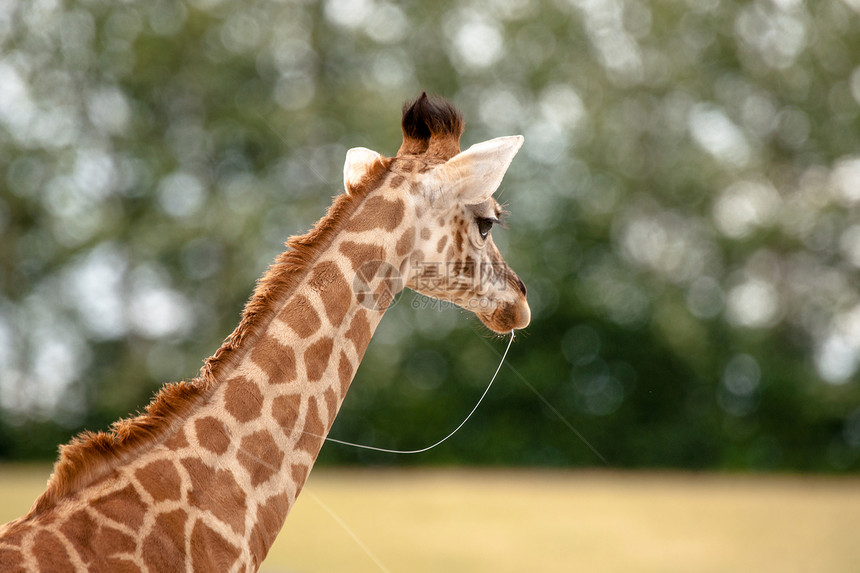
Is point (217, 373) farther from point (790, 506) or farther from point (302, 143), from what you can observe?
point (302, 143)

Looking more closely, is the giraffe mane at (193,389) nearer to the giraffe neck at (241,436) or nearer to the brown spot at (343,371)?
the giraffe neck at (241,436)

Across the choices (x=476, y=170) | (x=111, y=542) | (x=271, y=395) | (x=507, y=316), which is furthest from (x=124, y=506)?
(x=507, y=316)

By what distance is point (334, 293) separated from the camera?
2830 mm

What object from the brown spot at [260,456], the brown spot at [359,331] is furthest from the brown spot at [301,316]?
the brown spot at [260,456]

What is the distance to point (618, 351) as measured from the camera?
13492mm

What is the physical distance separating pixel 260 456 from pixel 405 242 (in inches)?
39.0

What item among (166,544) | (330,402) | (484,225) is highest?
(484,225)

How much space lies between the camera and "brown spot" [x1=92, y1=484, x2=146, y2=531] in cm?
239

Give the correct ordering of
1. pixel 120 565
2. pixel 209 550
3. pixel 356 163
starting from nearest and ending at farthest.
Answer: pixel 120 565 < pixel 209 550 < pixel 356 163

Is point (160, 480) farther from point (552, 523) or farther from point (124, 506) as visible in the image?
point (552, 523)

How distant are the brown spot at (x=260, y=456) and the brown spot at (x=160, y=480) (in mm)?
218

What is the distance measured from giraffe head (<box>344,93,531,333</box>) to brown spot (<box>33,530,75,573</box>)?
156cm

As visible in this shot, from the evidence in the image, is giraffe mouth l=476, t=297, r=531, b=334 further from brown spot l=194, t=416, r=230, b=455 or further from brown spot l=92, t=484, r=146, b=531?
brown spot l=92, t=484, r=146, b=531

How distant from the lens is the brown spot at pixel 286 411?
8.81 feet
